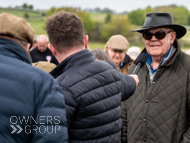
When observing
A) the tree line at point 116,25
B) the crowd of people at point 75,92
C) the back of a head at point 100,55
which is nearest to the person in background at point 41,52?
the back of a head at point 100,55

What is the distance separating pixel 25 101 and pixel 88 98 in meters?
0.49

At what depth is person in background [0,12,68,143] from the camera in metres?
1.66

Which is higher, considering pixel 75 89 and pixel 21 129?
pixel 75 89

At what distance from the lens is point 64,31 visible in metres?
2.07

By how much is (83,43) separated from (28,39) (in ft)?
1.60

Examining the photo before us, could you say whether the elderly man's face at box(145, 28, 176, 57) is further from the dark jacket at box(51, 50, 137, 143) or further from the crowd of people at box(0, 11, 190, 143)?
the dark jacket at box(51, 50, 137, 143)

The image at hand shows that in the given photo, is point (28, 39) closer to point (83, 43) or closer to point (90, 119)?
point (83, 43)

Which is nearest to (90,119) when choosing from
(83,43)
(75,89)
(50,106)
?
(75,89)

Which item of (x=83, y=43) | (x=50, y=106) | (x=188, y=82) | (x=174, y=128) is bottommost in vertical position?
(x=174, y=128)

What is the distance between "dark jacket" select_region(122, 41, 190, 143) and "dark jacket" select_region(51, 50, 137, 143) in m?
1.08

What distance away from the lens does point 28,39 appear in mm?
1834

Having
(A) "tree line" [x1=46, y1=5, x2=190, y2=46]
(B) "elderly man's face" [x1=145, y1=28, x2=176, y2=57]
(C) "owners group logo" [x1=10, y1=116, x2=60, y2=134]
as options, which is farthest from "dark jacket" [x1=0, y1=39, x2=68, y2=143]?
(A) "tree line" [x1=46, y1=5, x2=190, y2=46]

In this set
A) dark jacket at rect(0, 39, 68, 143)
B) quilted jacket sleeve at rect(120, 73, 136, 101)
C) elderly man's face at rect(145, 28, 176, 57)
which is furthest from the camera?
elderly man's face at rect(145, 28, 176, 57)

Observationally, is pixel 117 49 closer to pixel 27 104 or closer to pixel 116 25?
pixel 27 104
